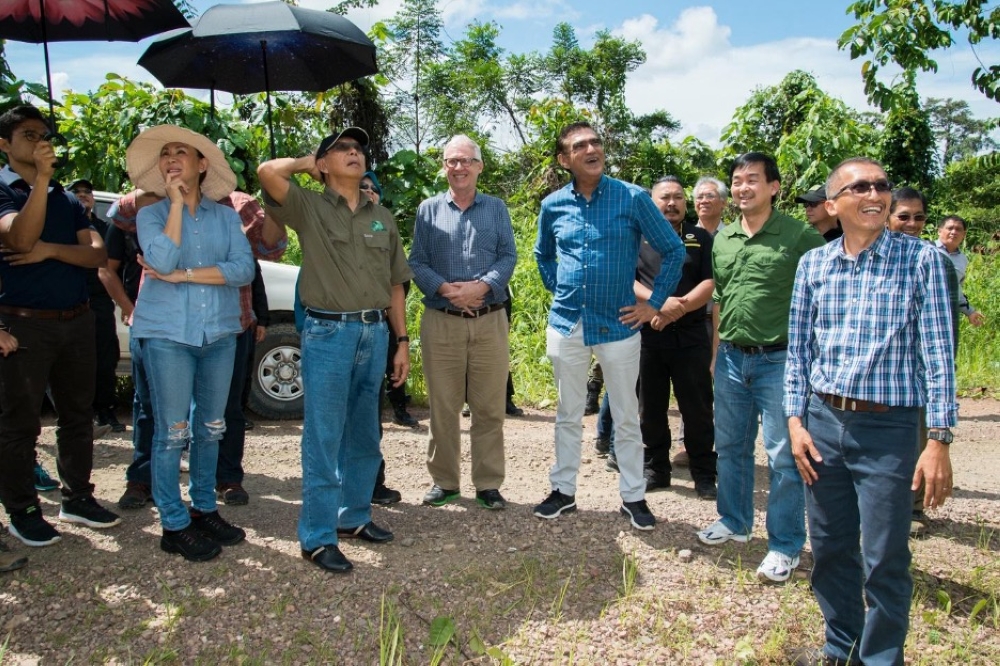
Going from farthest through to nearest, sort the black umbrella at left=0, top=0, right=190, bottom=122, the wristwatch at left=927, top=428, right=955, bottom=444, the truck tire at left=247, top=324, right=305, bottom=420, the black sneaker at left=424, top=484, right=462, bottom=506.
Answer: the truck tire at left=247, top=324, right=305, bottom=420 < the black sneaker at left=424, top=484, right=462, bottom=506 < the black umbrella at left=0, top=0, right=190, bottom=122 < the wristwatch at left=927, top=428, right=955, bottom=444

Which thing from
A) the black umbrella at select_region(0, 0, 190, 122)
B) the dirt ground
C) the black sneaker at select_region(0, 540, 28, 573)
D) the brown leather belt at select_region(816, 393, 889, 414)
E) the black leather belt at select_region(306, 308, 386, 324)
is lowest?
the dirt ground

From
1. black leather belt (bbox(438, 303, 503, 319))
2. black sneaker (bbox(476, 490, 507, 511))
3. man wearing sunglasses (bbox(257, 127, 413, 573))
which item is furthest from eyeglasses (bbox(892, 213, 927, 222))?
man wearing sunglasses (bbox(257, 127, 413, 573))

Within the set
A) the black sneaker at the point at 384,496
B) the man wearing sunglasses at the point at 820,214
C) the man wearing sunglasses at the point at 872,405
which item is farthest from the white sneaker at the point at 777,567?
the black sneaker at the point at 384,496

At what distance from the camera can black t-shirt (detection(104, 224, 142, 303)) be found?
512 cm

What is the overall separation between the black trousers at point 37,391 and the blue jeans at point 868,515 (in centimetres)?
353

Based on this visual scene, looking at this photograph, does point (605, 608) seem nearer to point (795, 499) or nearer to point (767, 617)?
point (767, 617)

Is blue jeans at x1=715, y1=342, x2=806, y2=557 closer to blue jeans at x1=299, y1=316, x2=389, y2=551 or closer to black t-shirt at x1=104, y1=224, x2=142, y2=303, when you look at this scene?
blue jeans at x1=299, y1=316, x2=389, y2=551

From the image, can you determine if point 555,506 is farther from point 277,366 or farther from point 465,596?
→ point 277,366

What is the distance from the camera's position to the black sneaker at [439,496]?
5023 millimetres

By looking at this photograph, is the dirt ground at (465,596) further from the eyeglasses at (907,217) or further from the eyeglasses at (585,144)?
the eyeglasses at (585,144)

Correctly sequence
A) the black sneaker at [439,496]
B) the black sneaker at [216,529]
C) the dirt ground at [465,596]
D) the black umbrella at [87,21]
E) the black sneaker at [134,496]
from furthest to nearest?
the black sneaker at [439,496]
the black sneaker at [134,496]
the black umbrella at [87,21]
the black sneaker at [216,529]
the dirt ground at [465,596]

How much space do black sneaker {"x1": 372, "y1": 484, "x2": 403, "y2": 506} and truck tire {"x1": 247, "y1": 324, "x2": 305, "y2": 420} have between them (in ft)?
7.71

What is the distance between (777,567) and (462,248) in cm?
239

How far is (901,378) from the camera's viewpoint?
2.89 metres
